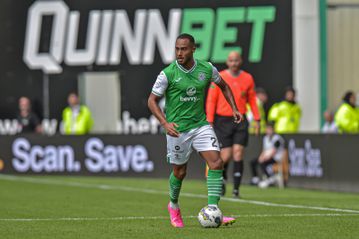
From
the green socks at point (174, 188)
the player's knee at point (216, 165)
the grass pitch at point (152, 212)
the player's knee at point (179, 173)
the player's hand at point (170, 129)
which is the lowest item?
the grass pitch at point (152, 212)

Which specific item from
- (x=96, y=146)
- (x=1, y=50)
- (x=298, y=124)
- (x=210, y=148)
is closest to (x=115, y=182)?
(x=96, y=146)

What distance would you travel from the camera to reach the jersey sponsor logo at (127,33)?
1038 inches

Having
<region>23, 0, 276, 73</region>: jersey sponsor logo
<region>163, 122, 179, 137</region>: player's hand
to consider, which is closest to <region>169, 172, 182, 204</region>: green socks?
<region>163, 122, 179, 137</region>: player's hand

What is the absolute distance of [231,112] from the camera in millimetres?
17328

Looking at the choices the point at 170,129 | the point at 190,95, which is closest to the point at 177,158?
the point at 170,129

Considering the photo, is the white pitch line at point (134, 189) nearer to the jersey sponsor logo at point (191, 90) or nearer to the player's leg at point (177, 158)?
the player's leg at point (177, 158)

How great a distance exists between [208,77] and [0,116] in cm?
1593

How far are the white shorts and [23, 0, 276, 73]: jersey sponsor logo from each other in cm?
1406

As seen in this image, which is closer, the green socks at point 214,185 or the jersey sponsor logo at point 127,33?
the green socks at point 214,185

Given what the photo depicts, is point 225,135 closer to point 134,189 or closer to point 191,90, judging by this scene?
point 134,189

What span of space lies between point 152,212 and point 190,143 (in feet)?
7.91

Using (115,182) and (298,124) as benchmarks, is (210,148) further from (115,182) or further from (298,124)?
(298,124)

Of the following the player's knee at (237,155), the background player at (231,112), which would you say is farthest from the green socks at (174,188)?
the player's knee at (237,155)

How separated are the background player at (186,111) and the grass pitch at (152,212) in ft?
1.97
